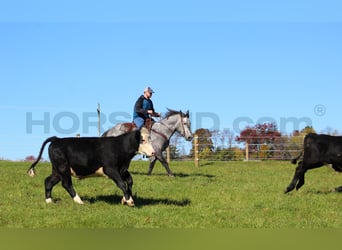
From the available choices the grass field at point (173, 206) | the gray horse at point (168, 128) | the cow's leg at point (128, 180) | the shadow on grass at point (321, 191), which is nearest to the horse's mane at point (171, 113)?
the gray horse at point (168, 128)

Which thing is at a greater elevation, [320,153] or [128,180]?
[320,153]

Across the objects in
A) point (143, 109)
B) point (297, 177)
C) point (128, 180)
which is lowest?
point (297, 177)

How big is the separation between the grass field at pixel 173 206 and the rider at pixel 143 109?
100 inches

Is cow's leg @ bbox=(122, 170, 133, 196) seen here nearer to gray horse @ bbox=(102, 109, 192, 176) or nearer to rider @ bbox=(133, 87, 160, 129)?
rider @ bbox=(133, 87, 160, 129)

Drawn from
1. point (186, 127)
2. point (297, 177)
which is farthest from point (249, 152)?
point (297, 177)

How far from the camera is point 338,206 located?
10.2 m

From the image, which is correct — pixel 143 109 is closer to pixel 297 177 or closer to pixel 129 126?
pixel 129 126

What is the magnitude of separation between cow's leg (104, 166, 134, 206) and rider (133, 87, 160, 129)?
20.0 feet

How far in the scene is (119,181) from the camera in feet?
30.7

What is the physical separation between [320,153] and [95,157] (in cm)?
542

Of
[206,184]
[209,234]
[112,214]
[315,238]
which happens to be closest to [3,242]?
[209,234]

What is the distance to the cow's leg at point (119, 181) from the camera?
30.6 feet

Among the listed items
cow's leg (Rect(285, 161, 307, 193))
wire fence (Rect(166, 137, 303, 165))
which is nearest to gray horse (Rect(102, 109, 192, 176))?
cow's leg (Rect(285, 161, 307, 193))

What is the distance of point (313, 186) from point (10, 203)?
322 inches
